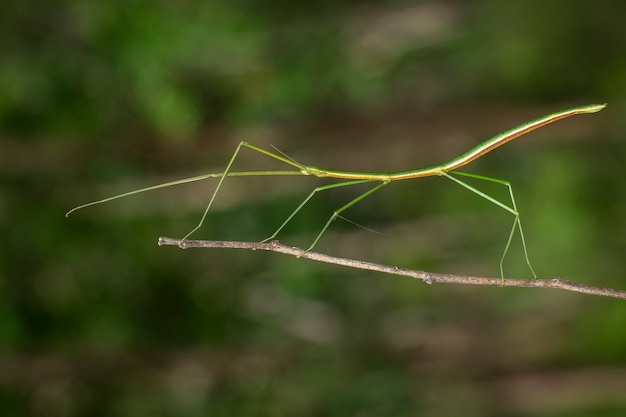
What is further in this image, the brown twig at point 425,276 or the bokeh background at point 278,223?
the bokeh background at point 278,223

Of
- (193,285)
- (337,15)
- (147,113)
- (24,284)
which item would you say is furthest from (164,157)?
(337,15)

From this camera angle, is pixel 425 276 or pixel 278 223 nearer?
pixel 425 276

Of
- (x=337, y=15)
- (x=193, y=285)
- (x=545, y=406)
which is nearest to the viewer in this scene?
(x=545, y=406)

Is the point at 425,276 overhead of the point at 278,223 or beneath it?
beneath

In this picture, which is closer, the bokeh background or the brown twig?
the brown twig

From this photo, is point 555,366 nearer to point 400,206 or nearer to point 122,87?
point 400,206

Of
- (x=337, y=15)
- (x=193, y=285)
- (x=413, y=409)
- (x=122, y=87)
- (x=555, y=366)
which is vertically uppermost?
(x=337, y=15)

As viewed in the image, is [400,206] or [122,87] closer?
[122,87]

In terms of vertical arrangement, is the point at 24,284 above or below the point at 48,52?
below
